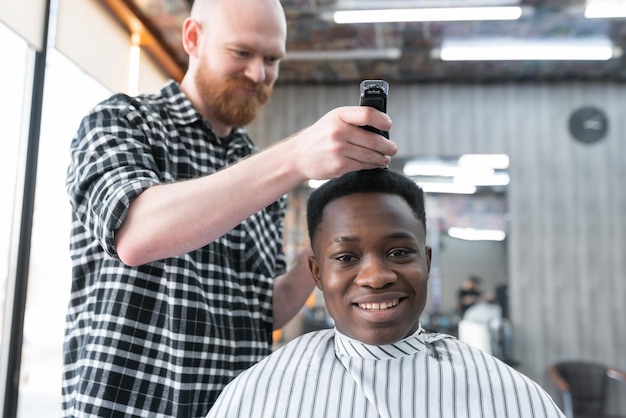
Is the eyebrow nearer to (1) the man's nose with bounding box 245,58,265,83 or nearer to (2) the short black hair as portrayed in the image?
(2) the short black hair

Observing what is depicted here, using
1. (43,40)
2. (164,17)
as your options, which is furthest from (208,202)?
(164,17)

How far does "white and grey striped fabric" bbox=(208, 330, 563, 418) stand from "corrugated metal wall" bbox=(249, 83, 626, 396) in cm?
446

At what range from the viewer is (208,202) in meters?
0.97

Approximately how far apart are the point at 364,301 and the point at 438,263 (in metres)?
4.09

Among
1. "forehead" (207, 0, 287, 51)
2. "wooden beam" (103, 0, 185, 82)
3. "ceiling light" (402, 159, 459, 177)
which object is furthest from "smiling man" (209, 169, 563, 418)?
"ceiling light" (402, 159, 459, 177)

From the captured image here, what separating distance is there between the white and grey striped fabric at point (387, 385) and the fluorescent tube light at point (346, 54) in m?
4.01

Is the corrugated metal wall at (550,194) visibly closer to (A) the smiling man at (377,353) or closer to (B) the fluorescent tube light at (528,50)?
(B) the fluorescent tube light at (528,50)

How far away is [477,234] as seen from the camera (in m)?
5.26

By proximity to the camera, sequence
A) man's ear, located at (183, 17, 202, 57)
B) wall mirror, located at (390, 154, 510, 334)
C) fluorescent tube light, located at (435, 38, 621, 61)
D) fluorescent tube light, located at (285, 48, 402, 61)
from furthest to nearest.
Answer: wall mirror, located at (390, 154, 510, 334) → fluorescent tube light, located at (285, 48, 402, 61) → fluorescent tube light, located at (435, 38, 621, 61) → man's ear, located at (183, 17, 202, 57)

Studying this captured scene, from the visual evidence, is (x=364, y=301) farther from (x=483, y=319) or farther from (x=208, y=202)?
(x=483, y=319)

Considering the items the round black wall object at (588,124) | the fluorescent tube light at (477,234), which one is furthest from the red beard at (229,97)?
the round black wall object at (588,124)

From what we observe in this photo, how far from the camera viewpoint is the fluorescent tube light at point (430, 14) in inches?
163

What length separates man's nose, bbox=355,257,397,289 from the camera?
1.13m

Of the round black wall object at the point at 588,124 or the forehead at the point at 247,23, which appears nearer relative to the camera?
the forehead at the point at 247,23
